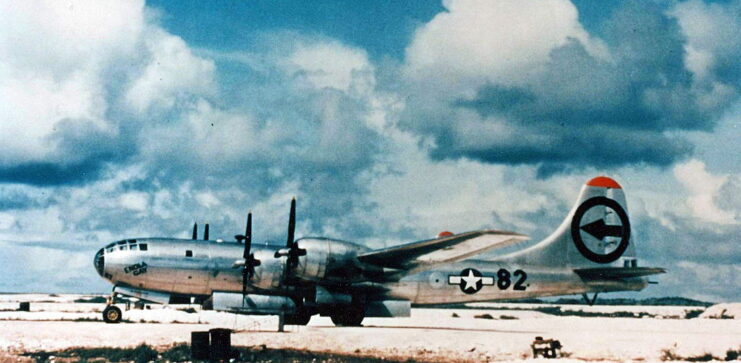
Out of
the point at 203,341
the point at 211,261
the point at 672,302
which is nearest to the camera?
the point at 203,341

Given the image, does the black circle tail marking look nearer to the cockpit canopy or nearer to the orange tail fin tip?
the orange tail fin tip

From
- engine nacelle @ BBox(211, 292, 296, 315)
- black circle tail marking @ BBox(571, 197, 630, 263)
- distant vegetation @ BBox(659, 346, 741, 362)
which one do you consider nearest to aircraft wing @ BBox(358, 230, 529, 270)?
engine nacelle @ BBox(211, 292, 296, 315)

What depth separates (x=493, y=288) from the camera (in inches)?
1099

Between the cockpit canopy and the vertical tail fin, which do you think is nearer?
the cockpit canopy

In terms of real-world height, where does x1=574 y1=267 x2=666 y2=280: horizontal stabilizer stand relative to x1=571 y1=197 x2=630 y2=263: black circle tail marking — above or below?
below

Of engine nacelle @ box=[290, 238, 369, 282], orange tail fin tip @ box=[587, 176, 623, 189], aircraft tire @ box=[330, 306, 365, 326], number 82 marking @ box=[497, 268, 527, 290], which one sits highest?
orange tail fin tip @ box=[587, 176, 623, 189]

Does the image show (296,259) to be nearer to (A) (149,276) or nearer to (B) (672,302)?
(A) (149,276)

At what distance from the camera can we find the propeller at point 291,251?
24.1m

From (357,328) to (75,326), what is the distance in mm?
9727

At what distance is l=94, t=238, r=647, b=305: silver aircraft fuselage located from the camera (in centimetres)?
2459

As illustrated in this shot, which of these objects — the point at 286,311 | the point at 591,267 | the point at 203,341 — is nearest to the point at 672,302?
the point at 591,267

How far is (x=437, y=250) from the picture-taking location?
23.9m

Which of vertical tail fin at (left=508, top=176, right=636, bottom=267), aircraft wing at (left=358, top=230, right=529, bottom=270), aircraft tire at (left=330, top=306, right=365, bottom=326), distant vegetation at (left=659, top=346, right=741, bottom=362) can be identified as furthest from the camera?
vertical tail fin at (left=508, top=176, right=636, bottom=267)

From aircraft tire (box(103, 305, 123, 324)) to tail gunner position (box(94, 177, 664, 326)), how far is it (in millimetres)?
37
